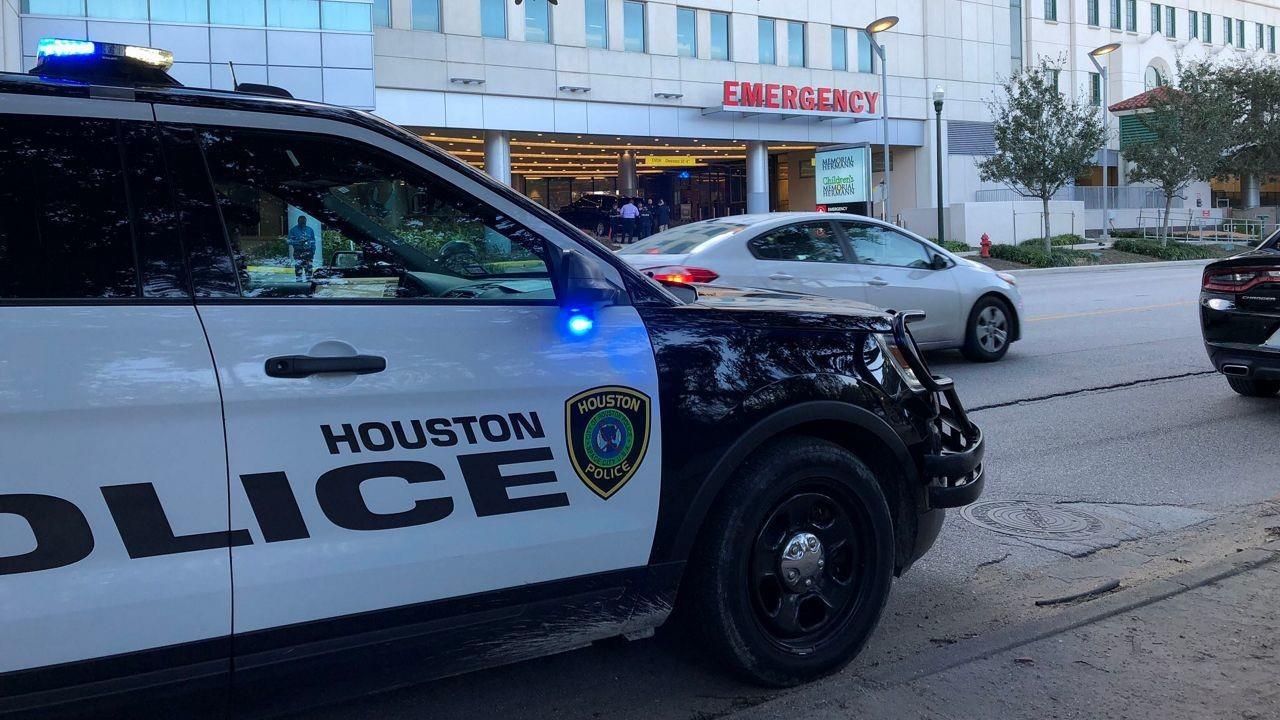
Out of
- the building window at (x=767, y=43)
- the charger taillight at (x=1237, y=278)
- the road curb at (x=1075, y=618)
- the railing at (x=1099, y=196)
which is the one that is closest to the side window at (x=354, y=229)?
the road curb at (x=1075, y=618)

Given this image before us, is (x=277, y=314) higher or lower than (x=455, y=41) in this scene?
lower

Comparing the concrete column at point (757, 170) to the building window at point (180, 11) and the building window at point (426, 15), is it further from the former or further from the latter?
the building window at point (180, 11)

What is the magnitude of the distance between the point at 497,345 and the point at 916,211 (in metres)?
49.3

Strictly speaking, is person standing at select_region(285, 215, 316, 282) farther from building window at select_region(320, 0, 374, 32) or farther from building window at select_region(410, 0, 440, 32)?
building window at select_region(410, 0, 440, 32)

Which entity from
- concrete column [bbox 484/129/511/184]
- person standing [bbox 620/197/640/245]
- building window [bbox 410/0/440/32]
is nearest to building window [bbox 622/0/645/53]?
person standing [bbox 620/197/640/245]

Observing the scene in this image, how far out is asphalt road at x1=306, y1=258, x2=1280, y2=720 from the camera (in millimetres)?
3779

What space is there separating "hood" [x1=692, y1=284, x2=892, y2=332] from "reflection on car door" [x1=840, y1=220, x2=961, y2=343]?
6.54 meters

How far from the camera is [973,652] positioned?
13.6 ft

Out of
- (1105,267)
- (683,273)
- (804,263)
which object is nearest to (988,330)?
(804,263)

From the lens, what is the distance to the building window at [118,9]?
27953 millimetres

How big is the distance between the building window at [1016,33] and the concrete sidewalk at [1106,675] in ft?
178

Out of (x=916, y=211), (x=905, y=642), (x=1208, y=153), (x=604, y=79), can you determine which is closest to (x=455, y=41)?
(x=604, y=79)

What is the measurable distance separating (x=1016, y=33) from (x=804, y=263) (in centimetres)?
4966

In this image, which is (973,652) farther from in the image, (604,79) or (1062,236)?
(1062,236)
